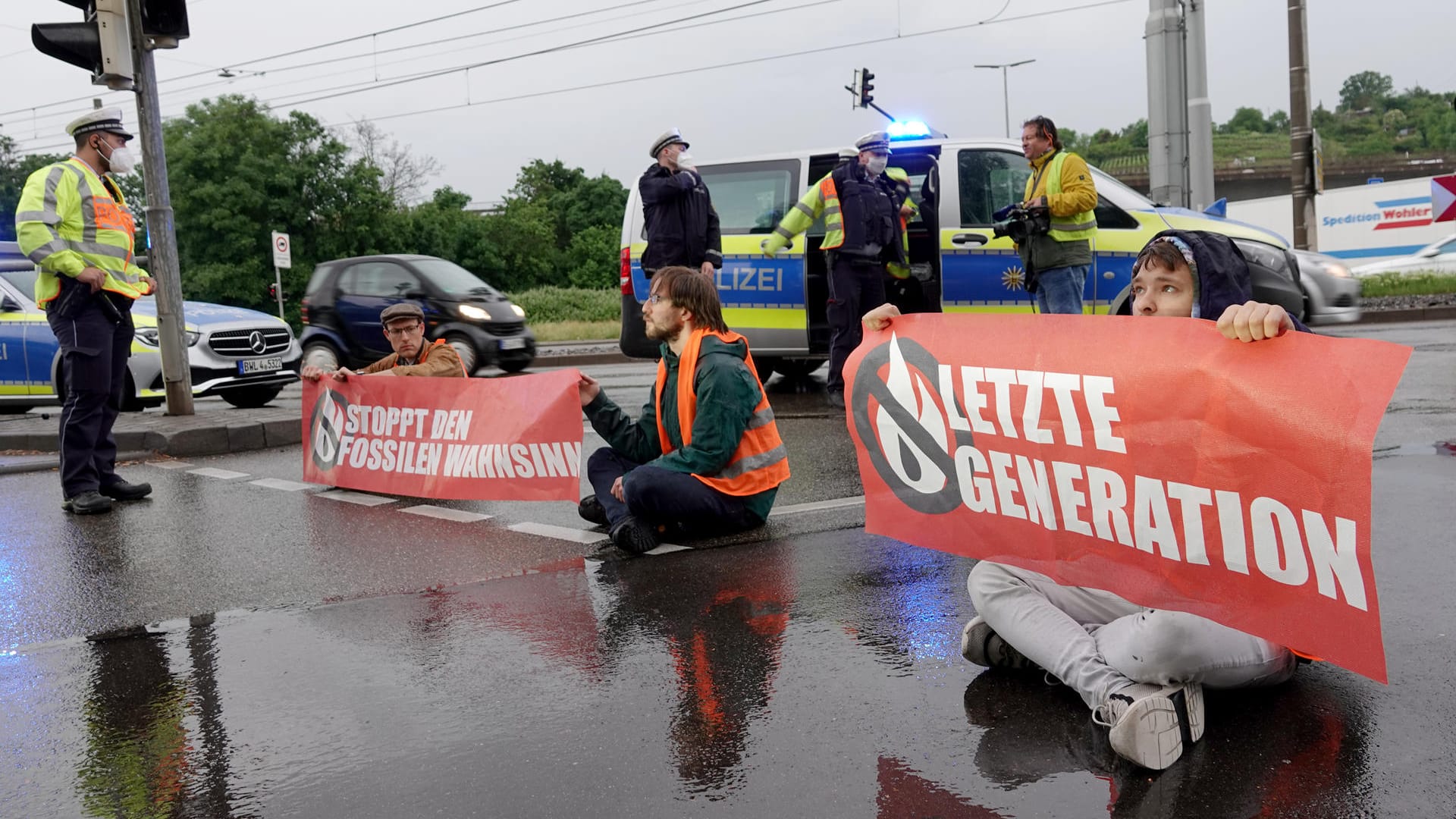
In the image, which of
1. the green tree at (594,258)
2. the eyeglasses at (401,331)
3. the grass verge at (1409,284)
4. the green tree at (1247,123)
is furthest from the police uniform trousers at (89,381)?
the green tree at (1247,123)

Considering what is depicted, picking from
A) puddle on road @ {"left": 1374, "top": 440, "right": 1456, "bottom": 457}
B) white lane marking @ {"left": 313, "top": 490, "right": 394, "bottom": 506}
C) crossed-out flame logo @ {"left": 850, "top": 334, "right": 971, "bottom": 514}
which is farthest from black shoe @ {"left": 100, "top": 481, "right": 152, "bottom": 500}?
puddle on road @ {"left": 1374, "top": 440, "right": 1456, "bottom": 457}

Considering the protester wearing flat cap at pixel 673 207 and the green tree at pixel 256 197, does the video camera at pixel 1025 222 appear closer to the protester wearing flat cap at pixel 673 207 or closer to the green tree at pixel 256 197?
the protester wearing flat cap at pixel 673 207

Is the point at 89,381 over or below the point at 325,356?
over

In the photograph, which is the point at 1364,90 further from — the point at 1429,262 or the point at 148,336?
the point at 148,336

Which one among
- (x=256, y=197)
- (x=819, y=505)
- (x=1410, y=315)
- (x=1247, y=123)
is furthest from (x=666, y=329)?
(x=1247, y=123)

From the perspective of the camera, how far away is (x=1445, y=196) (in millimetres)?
14711

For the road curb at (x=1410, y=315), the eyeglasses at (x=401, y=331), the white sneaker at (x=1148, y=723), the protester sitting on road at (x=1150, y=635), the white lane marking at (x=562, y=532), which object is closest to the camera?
the white sneaker at (x=1148, y=723)

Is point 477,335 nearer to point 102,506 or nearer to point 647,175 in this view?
point 647,175

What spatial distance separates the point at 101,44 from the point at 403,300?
20.8ft

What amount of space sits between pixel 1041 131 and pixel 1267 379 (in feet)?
20.6

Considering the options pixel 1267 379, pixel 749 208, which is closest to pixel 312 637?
pixel 1267 379

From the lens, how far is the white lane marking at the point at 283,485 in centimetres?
737

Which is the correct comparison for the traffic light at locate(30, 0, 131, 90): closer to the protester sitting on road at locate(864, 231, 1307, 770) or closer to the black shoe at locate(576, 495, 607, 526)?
the black shoe at locate(576, 495, 607, 526)

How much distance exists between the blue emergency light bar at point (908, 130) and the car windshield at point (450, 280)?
21.8 ft
